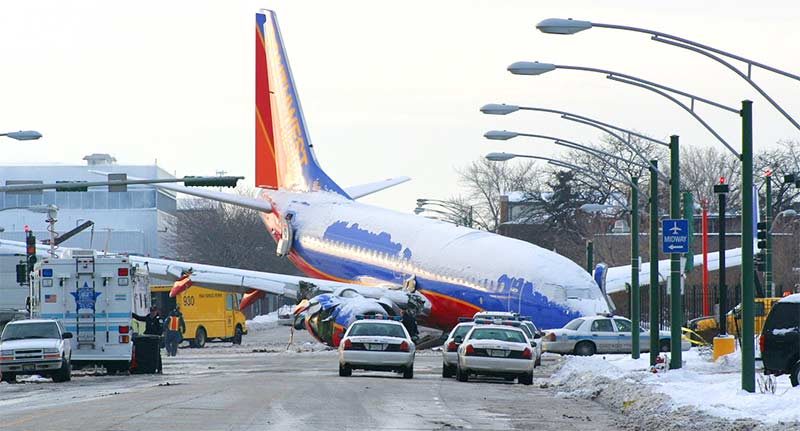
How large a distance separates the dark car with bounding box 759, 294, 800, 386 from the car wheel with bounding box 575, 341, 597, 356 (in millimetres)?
18156

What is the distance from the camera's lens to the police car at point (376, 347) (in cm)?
3506

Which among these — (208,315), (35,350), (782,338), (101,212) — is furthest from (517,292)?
(101,212)

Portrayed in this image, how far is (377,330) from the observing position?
35.2 metres

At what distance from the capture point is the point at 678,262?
35.0 m

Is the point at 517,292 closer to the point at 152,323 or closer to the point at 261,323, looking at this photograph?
the point at 152,323

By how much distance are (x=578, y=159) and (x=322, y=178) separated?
181 ft

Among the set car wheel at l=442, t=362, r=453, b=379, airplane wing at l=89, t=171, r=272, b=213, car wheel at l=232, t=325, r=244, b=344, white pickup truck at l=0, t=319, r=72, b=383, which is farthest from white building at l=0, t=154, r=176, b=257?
white pickup truck at l=0, t=319, r=72, b=383

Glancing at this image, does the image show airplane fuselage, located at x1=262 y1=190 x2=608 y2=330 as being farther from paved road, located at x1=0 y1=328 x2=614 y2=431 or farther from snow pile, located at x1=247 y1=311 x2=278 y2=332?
snow pile, located at x1=247 y1=311 x2=278 y2=332

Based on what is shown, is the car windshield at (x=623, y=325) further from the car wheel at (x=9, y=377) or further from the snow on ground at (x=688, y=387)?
the car wheel at (x=9, y=377)

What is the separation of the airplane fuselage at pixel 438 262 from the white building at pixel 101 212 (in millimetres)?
73620

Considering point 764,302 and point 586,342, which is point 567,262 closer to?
point 586,342

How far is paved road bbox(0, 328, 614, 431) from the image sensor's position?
813 inches

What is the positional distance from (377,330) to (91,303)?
7.14 meters

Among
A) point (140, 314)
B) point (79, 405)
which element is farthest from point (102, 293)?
point (79, 405)
